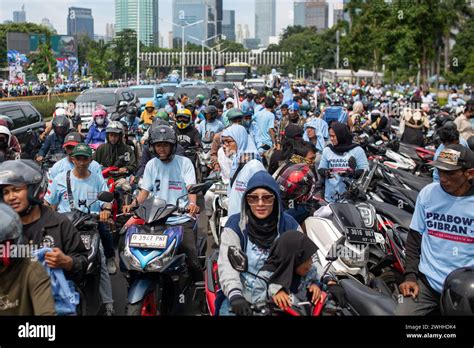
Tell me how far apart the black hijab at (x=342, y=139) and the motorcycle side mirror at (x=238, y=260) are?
3796mm

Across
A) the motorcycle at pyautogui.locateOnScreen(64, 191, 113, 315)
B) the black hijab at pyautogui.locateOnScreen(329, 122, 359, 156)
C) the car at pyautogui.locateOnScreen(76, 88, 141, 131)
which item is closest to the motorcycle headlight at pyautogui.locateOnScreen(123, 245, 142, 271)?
the motorcycle at pyautogui.locateOnScreen(64, 191, 113, 315)

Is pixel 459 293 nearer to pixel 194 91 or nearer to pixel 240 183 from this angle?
pixel 240 183

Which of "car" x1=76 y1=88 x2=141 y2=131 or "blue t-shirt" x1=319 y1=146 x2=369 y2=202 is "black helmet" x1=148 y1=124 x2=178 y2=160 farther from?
"car" x1=76 y1=88 x2=141 y2=131

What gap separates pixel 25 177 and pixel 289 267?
1.66m

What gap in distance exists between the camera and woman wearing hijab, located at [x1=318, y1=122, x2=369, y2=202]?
7.41 meters

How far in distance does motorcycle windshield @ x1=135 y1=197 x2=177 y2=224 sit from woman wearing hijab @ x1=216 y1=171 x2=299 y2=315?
1.20 meters

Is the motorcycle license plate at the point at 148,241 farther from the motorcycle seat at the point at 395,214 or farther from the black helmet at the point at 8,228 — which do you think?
the motorcycle seat at the point at 395,214

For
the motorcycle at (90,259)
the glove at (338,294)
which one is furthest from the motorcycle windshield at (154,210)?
the glove at (338,294)

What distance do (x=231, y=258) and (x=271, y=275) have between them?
25cm

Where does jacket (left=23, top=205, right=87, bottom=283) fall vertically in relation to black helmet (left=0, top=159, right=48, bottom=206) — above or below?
below

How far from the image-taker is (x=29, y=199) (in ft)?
13.3

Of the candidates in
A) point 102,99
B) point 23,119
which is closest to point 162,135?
point 23,119

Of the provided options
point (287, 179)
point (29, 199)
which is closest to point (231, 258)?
point (29, 199)

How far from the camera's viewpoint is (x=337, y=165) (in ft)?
24.5
